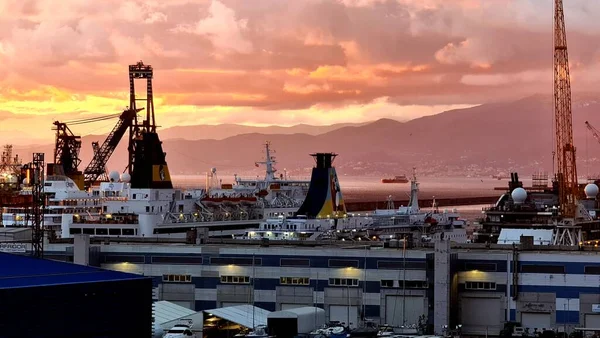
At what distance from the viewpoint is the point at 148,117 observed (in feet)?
411

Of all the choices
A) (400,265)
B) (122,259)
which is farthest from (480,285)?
(122,259)

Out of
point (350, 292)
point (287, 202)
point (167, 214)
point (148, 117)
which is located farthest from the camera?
point (148, 117)

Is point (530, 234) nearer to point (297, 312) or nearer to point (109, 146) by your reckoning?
point (297, 312)

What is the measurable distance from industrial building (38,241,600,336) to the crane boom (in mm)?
65782

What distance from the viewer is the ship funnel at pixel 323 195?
99250mm

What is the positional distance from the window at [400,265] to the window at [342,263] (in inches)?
47.1

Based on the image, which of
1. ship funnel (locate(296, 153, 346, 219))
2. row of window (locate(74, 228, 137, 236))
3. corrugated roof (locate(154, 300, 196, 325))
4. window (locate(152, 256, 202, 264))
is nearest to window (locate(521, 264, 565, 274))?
corrugated roof (locate(154, 300, 196, 325))

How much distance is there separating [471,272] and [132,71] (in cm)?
6995

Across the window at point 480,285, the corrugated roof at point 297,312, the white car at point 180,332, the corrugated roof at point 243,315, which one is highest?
the window at point 480,285

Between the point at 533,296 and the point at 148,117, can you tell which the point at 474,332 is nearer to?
the point at 533,296

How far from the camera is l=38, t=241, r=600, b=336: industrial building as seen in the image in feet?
200

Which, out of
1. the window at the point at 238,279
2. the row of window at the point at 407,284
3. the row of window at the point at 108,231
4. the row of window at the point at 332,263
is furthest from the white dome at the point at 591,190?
the window at the point at 238,279

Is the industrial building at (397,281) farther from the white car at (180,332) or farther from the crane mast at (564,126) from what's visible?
the crane mast at (564,126)

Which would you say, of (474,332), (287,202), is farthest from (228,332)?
(287,202)
